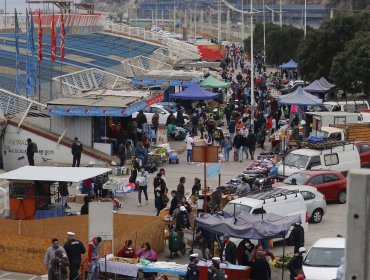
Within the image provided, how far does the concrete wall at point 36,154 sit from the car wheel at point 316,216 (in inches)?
385

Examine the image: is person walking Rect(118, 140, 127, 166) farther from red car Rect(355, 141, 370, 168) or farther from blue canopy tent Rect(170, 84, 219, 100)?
blue canopy tent Rect(170, 84, 219, 100)

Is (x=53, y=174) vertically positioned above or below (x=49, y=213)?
above

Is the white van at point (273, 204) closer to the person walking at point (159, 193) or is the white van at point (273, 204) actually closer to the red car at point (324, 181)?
the person walking at point (159, 193)

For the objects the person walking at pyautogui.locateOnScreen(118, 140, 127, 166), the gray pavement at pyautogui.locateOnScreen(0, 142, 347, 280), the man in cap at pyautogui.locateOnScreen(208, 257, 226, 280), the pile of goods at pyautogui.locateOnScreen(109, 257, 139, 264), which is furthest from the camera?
the person walking at pyautogui.locateOnScreen(118, 140, 127, 166)

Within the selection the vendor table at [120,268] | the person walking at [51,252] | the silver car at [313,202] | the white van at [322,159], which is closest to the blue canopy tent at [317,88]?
the white van at [322,159]

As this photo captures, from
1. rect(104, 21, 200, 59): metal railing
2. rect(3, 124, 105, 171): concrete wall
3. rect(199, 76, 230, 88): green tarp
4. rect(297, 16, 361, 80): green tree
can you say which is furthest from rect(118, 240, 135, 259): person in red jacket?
rect(104, 21, 200, 59): metal railing

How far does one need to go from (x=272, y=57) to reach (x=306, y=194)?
63.1 metres

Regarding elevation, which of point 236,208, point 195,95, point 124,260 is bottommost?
point 124,260

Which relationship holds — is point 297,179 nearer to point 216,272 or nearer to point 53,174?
point 53,174

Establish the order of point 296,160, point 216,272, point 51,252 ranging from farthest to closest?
point 296,160, point 51,252, point 216,272

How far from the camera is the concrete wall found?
29.5 metres

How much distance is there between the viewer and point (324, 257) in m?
15.2

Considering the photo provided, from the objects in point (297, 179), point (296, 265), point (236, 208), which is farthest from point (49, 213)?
point (296, 265)

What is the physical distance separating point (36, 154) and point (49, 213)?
9530mm
